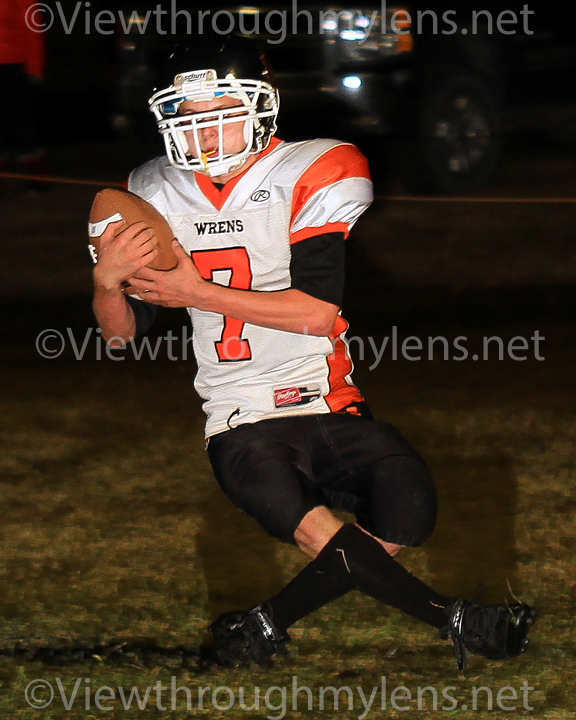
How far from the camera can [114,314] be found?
3209 millimetres

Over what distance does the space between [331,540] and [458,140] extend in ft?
25.1

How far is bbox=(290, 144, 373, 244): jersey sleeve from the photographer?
10.2 ft

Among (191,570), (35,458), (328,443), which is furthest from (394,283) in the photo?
(328,443)

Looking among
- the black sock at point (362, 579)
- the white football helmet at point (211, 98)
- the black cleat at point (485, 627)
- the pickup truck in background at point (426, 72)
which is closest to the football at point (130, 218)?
the white football helmet at point (211, 98)

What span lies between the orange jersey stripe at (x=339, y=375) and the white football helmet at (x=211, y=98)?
553 mm

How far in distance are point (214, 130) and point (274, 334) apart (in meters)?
0.58

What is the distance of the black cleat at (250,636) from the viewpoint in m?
3.01

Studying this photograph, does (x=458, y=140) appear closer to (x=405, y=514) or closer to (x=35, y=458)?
(x=35, y=458)

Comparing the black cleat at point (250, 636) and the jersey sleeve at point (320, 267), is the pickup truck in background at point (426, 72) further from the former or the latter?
the black cleat at point (250, 636)

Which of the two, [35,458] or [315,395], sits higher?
[315,395]

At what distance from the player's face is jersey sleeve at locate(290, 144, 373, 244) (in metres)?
0.21

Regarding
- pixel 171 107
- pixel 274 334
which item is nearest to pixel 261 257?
pixel 274 334

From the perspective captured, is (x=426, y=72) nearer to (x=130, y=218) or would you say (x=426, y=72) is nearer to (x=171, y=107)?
(x=171, y=107)

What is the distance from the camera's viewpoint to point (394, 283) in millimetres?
7914
